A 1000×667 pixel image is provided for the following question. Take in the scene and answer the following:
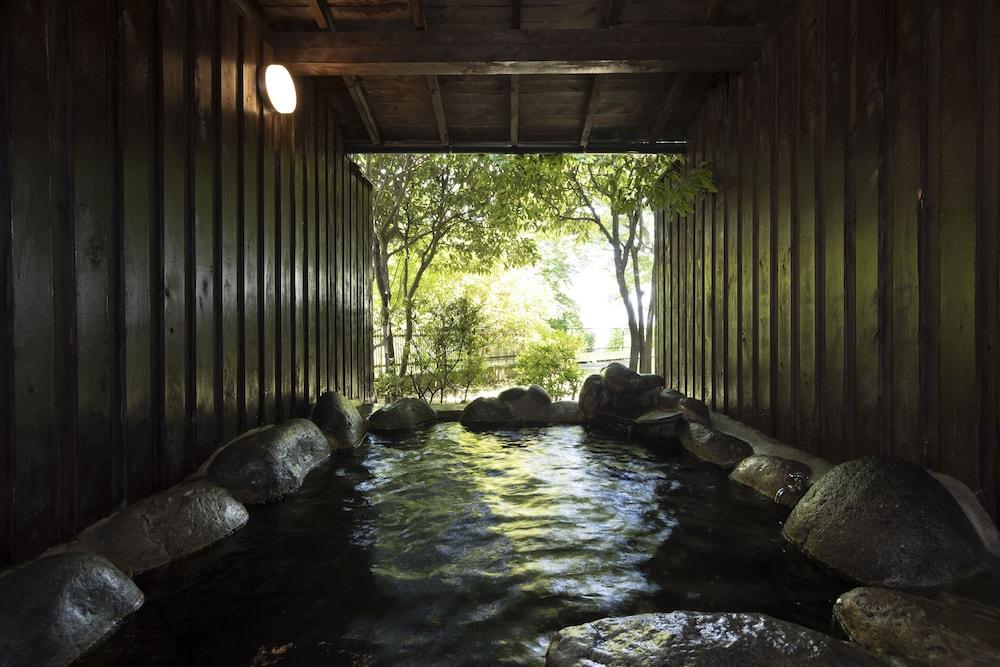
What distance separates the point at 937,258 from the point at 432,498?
3624 millimetres

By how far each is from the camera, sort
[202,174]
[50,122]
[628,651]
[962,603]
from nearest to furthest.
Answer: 1. [628,651]
2. [962,603]
3. [50,122]
4. [202,174]

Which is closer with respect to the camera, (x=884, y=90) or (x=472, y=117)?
(x=884, y=90)

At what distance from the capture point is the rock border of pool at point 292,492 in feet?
7.27

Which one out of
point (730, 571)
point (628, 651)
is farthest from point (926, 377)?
point (628, 651)

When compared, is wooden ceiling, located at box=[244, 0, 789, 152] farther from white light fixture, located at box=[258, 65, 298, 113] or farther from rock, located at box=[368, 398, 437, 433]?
rock, located at box=[368, 398, 437, 433]

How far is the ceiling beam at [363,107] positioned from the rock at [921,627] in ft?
21.1

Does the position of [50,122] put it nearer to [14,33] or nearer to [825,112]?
[14,33]

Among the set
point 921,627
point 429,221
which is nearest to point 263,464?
point 921,627

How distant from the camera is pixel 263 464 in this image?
427 centimetres

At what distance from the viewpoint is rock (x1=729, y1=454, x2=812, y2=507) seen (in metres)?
4.07

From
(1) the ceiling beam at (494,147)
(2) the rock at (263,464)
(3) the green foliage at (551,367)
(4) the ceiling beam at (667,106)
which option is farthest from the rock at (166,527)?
(3) the green foliage at (551,367)

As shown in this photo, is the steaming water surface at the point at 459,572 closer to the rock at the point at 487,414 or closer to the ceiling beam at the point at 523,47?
the rock at the point at 487,414

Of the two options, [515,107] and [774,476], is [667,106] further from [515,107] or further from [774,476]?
[774,476]

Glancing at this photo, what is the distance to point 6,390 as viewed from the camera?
96.7 inches
